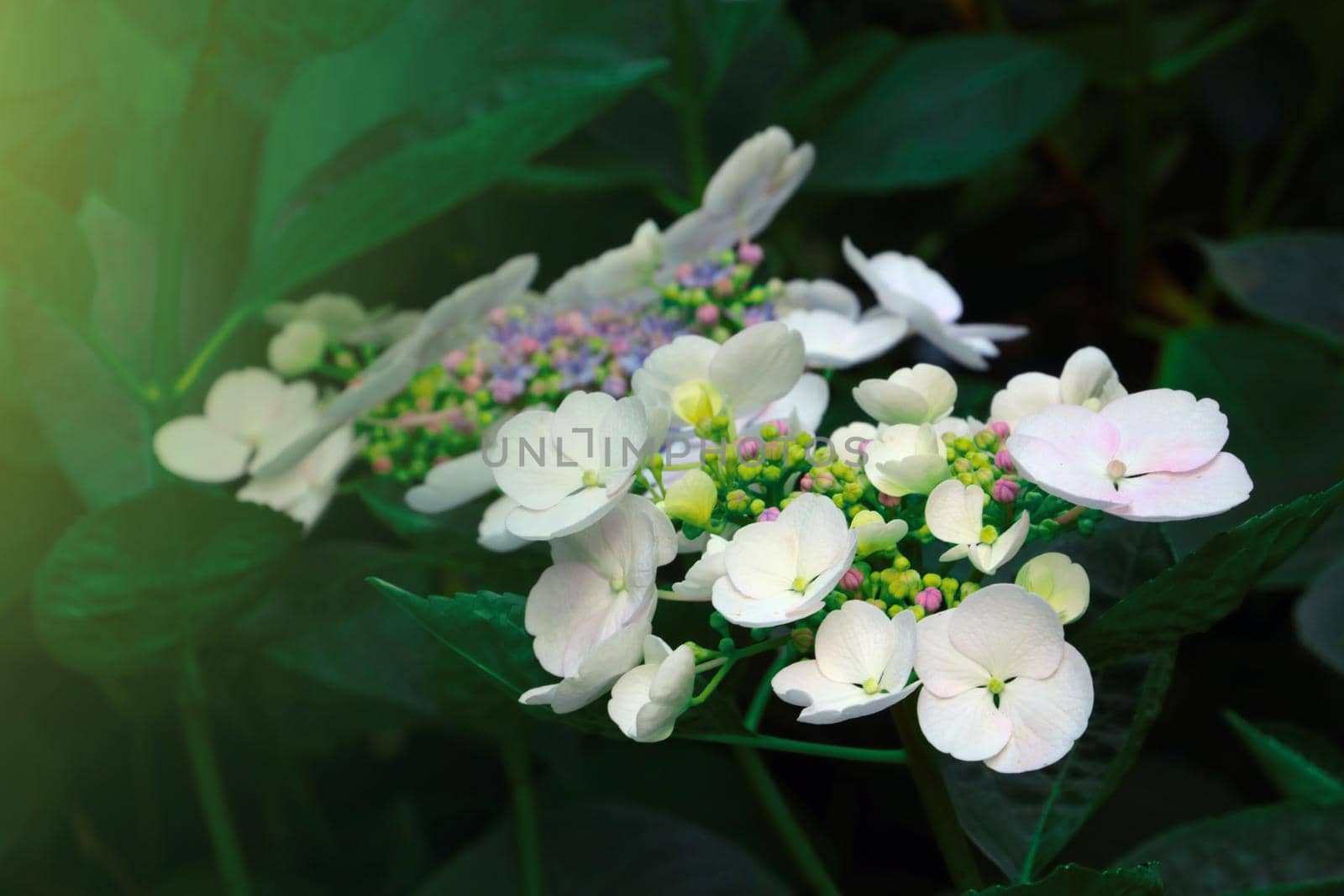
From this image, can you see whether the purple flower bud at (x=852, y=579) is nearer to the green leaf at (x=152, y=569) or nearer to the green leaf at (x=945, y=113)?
the green leaf at (x=152, y=569)

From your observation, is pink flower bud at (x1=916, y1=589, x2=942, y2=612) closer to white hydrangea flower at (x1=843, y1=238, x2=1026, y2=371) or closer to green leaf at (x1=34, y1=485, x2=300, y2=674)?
white hydrangea flower at (x1=843, y1=238, x2=1026, y2=371)

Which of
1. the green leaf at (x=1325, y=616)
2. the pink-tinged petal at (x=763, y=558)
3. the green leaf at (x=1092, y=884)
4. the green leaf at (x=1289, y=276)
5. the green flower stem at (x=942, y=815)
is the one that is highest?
the pink-tinged petal at (x=763, y=558)

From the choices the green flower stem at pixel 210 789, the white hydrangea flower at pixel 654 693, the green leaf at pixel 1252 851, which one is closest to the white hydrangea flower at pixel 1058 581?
the white hydrangea flower at pixel 654 693

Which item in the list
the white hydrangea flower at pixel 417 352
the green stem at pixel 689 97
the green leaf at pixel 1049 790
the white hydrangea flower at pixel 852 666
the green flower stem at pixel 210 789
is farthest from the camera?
the green stem at pixel 689 97

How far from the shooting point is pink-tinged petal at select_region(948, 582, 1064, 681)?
0.34 m

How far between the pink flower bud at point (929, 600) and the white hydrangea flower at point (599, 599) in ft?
0.25

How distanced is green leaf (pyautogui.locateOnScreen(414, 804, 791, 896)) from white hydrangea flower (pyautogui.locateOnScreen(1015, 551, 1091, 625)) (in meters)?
0.31

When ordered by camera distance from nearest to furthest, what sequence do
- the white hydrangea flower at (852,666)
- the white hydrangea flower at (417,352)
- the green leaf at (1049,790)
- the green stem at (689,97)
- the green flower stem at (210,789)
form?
the white hydrangea flower at (852,666) < the green leaf at (1049,790) < the white hydrangea flower at (417,352) < the green flower stem at (210,789) < the green stem at (689,97)

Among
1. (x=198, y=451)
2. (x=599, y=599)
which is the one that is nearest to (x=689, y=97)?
(x=198, y=451)

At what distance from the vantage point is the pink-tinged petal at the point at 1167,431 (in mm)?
365

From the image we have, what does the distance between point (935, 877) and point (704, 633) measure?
1.49 feet

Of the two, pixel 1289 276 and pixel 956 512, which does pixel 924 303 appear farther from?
pixel 1289 276

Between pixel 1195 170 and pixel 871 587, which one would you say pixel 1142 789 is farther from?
pixel 1195 170

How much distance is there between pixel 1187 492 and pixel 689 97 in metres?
0.49
